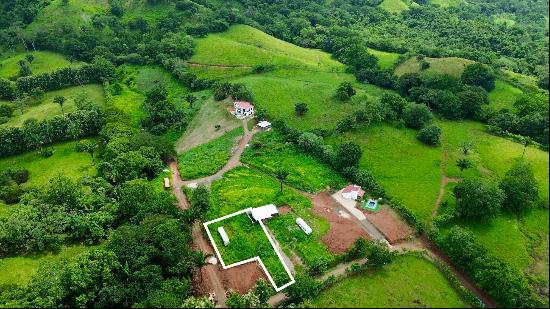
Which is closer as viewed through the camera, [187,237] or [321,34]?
[187,237]

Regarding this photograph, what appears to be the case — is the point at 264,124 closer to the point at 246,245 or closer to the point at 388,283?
the point at 246,245

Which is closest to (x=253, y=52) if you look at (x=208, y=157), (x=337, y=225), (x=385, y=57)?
(x=385, y=57)

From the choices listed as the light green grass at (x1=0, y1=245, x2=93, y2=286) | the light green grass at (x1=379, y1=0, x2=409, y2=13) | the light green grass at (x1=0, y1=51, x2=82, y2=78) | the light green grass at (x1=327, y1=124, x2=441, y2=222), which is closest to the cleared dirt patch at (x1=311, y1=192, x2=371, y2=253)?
the light green grass at (x1=327, y1=124, x2=441, y2=222)

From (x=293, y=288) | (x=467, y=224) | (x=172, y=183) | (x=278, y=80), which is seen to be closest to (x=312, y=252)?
(x=293, y=288)

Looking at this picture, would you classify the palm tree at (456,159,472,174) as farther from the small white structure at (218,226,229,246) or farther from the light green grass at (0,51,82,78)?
the light green grass at (0,51,82,78)

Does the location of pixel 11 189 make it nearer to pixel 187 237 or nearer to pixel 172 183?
pixel 172 183

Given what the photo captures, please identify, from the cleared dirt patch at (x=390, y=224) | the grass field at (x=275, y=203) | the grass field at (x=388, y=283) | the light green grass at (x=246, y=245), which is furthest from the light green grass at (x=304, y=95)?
the grass field at (x=388, y=283)
